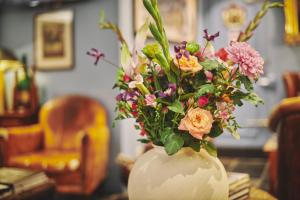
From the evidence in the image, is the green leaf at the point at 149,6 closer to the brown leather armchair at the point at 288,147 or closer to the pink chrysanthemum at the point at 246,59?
the pink chrysanthemum at the point at 246,59

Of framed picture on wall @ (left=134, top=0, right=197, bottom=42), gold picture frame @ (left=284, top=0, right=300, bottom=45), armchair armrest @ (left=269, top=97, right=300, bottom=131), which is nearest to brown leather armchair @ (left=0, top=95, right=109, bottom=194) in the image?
framed picture on wall @ (left=134, top=0, right=197, bottom=42)

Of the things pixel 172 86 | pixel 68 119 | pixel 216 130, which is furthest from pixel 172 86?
pixel 68 119

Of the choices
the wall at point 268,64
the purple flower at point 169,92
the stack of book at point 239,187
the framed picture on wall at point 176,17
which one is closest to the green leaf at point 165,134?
the purple flower at point 169,92

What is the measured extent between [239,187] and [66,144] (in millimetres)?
2881

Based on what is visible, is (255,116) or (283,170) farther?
(255,116)

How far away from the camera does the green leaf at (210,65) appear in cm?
125

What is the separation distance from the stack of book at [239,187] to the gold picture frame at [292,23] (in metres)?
4.66

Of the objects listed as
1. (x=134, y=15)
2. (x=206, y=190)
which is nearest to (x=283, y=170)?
(x=206, y=190)

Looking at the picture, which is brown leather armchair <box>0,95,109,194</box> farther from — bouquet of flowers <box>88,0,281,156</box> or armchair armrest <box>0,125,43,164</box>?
bouquet of flowers <box>88,0,281,156</box>

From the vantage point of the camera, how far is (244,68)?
120cm

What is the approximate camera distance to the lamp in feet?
15.0

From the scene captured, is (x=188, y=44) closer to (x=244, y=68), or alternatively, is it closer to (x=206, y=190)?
(x=244, y=68)

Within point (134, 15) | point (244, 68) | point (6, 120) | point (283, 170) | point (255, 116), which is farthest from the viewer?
point (255, 116)

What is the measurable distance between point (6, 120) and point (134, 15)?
176 cm
